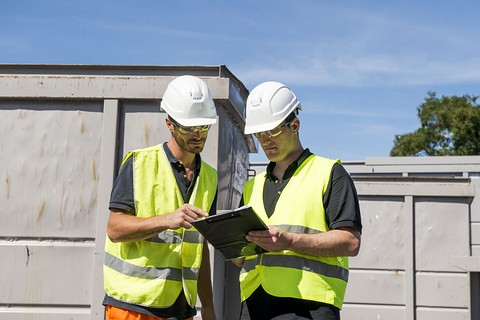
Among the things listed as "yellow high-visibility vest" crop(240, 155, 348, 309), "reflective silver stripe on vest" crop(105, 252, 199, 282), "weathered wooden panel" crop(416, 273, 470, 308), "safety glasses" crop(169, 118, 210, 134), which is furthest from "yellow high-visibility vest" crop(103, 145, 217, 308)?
"weathered wooden panel" crop(416, 273, 470, 308)

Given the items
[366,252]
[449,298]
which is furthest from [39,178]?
[449,298]

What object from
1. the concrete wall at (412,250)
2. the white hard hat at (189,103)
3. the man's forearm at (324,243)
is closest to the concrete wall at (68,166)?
the white hard hat at (189,103)

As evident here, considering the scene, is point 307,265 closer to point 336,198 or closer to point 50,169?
point 336,198

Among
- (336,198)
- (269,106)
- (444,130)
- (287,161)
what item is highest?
(444,130)

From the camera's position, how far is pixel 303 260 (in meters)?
2.42

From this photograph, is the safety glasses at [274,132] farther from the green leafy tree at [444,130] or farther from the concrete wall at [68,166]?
the green leafy tree at [444,130]

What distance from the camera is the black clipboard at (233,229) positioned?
88.1 inches

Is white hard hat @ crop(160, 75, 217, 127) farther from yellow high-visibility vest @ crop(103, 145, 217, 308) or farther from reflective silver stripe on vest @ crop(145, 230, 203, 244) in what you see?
reflective silver stripe on vest @ crop(145, 230, 203, 244)

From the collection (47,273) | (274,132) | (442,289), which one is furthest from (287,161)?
(442,289)

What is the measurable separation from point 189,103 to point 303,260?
2.74 ft

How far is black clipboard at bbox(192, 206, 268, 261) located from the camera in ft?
7.34

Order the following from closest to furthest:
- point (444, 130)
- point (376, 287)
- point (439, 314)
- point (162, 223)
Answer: point (162, 223) → point (439, 314) → point (376, 287) → point (444, 130)

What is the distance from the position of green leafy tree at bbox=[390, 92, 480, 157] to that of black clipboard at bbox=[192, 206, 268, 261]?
74.7 ft

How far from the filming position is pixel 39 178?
3553 mm
